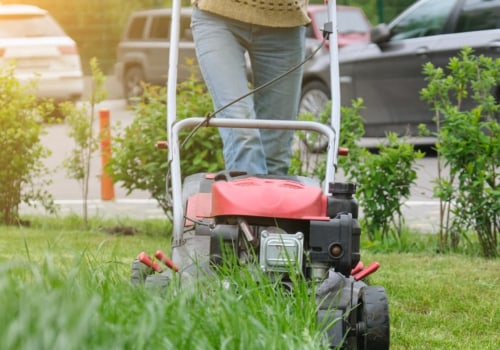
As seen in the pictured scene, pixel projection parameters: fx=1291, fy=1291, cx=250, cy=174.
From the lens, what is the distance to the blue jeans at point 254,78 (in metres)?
4.97

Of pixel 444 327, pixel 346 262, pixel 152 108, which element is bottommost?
pixel 444 327

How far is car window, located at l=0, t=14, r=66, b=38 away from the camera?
18.5 metres

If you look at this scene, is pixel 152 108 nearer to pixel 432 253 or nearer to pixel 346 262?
pixel 432 253

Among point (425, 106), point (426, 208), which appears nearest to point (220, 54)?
point (426, 208)

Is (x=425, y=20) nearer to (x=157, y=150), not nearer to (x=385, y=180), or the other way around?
(x=157, y=150)

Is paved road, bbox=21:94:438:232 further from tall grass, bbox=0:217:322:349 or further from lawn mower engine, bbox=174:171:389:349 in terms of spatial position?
tall grass, bbox=0:217:322:349

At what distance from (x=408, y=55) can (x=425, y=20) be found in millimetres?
374

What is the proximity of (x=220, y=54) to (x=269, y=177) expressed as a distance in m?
0.69

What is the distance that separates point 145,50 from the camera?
2050 centimetres

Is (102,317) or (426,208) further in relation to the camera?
(426,208)

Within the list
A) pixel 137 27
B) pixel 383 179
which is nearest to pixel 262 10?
pixel 383 179

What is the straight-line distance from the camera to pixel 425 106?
11.6 meters

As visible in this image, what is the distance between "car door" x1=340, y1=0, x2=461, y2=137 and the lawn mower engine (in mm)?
7303

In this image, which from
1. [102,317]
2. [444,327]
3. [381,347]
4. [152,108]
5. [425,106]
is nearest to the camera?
[102,317]
